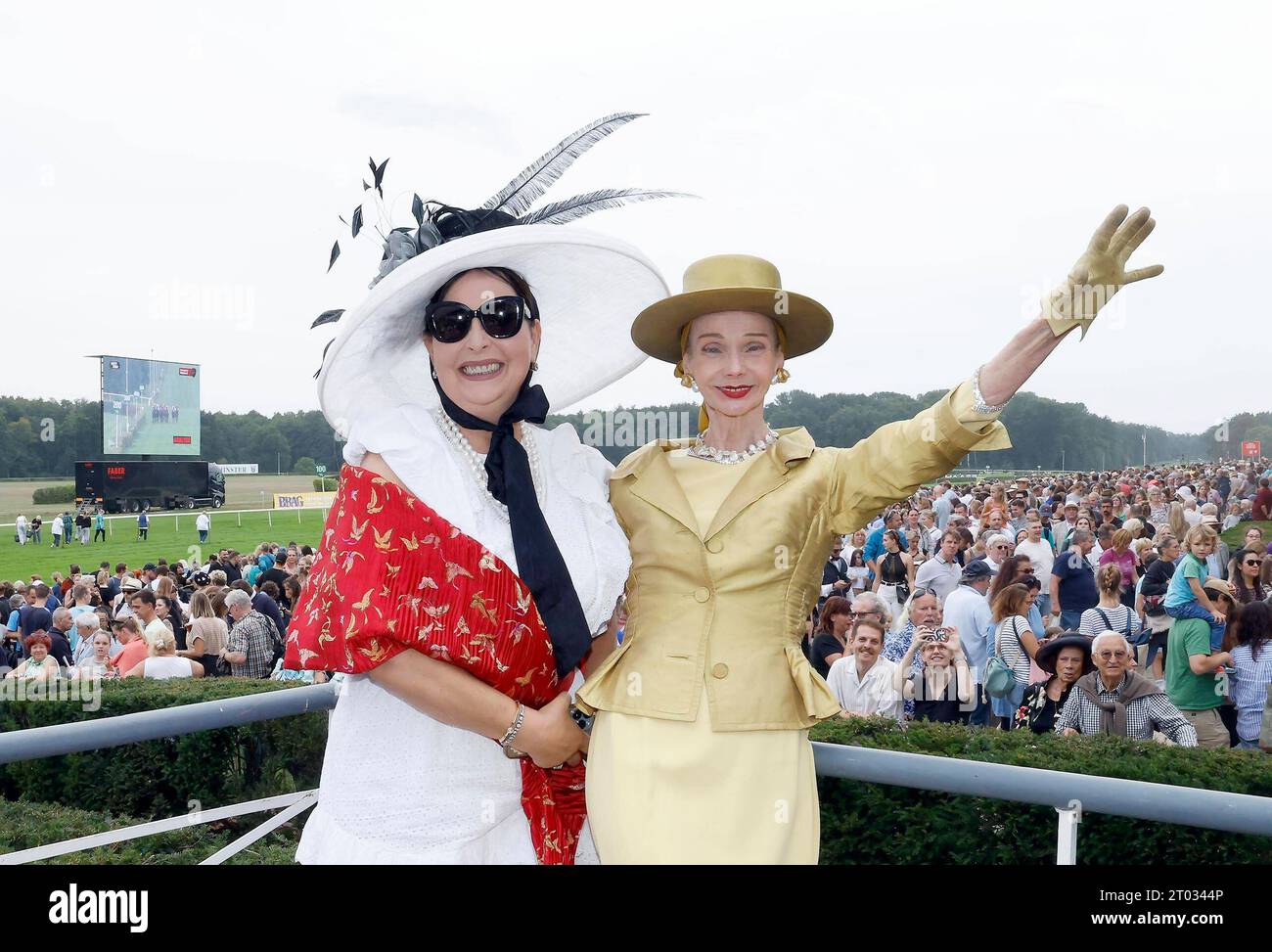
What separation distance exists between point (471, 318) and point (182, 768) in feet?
17.3

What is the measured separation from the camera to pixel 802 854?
2.13 metres

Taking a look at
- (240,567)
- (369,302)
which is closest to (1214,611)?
(369,302)

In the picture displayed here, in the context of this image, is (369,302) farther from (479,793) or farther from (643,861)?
(643,861)

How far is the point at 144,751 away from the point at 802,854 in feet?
18.7

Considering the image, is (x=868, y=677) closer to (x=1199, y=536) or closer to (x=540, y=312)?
(x=1199, y=536)

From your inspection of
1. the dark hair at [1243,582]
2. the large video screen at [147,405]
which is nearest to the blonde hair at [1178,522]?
the dark hair at [1243,582]

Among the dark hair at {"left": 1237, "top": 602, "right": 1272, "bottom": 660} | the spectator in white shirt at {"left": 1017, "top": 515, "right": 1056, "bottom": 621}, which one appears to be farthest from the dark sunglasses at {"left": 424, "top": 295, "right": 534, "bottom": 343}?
the spectator in white shirt at {"left": 1017, "top": 515, "right": 1056, "bottom": 621}

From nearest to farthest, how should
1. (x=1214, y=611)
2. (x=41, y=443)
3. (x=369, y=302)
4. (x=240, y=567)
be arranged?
(x=369, y=302), (x=1214, y=611), (x=240, y=567), (x=41, y=443)

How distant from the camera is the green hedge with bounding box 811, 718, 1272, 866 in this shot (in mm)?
4199

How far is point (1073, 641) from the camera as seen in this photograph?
5699mm

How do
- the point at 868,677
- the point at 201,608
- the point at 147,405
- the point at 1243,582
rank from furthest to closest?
the point at 147,405 < the point at 201,608 < the point at 1243,582 < the point at 868,677

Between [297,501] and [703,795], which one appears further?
[297,501]

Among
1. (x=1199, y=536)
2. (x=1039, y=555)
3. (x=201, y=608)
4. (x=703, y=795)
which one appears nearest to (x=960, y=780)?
(x=703, y=795)

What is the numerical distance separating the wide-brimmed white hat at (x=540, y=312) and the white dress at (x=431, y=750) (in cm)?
25
